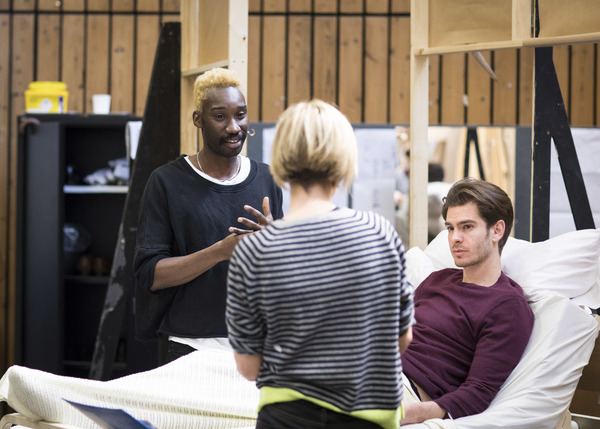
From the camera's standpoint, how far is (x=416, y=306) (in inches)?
104

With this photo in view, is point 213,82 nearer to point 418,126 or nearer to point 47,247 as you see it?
point 418,126

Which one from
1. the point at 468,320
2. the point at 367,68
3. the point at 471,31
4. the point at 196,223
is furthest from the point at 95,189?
the point at 468,320

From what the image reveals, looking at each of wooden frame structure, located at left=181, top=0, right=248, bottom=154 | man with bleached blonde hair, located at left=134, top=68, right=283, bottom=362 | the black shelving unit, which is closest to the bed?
man with bleached blonde hair, located at left=134, top=68, right=283, bottom=362

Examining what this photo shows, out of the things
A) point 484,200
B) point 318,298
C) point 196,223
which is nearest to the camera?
point 318,298

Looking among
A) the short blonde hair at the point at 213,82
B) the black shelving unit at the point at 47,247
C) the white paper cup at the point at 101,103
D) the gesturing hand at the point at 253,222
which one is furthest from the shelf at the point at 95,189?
the gesturing hand at the point at 253,222

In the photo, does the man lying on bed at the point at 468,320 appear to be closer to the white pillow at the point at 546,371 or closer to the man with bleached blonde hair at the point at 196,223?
the white pillow at the point at 546,371

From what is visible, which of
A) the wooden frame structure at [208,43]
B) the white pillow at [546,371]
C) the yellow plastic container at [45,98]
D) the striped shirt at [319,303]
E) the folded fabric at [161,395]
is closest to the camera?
the striped shirt at [319,303]

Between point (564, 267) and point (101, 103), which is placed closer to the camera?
point (564, 267)

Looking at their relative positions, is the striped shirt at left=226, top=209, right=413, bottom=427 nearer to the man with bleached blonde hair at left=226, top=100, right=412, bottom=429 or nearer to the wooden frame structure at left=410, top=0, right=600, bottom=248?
the man with bleached blonde hair at left=226, top=100, right=412, bottom=429

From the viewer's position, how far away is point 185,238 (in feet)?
7.66

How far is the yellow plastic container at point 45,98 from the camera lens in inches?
201

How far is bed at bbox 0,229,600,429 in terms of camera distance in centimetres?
215

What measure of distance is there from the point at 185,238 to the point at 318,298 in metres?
1.03

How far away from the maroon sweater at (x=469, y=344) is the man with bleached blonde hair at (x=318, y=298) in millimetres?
864
